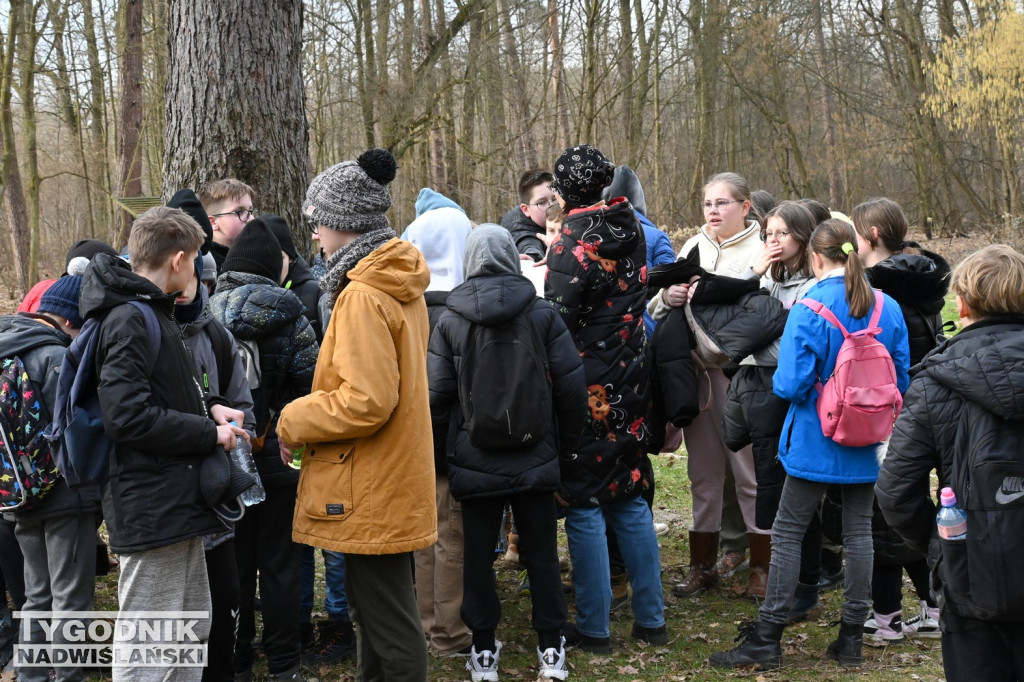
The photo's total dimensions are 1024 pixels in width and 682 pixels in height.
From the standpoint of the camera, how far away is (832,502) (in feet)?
17.5

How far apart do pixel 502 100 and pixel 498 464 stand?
1336 centimetres

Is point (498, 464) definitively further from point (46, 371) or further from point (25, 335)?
point (25, 335)

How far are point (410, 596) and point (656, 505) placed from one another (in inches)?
163

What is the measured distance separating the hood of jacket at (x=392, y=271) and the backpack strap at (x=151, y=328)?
0.71m

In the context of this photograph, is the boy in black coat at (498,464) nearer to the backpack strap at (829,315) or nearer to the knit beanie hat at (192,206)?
the backpack strap at (829,315)

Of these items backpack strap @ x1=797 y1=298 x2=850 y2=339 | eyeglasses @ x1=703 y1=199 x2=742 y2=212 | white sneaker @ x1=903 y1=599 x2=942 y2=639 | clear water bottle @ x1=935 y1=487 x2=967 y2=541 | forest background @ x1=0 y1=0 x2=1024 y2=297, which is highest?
forest background @ x1=0 y1=0 x2=1024 y2=297

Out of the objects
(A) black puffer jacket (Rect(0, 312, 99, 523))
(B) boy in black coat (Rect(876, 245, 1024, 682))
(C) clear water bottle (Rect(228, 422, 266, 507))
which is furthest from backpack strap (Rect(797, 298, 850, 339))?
(A) black puffer jacket (Rect(0, 312, 99, 523))

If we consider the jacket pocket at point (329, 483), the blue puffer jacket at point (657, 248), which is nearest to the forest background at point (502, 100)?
the blue puffer jacket at point (657, 248)

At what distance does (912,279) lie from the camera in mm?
4652

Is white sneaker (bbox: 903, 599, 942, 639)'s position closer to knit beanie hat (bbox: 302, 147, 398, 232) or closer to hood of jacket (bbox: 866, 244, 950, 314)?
hood of jacket (bbox: 866, 244, 950, 314)

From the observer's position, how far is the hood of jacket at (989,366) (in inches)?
112

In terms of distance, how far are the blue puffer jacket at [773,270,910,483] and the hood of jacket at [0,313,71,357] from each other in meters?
3.25

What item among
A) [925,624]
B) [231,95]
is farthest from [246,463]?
[925,624]

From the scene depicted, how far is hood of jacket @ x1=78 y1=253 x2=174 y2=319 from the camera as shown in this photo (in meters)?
3.20
